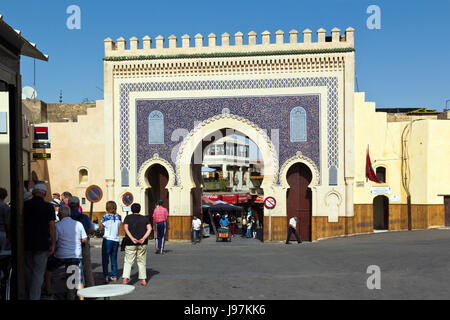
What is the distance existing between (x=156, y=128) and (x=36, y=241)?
42.0 ft

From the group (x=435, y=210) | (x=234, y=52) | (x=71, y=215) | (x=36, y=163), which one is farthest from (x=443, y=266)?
(x=36, y=163)

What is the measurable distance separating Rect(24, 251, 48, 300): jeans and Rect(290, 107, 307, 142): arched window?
43.1 feet

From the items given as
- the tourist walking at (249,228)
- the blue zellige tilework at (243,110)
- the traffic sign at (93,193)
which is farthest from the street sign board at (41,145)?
the tourist walking at (249,228)

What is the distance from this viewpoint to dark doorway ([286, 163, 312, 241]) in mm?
19172

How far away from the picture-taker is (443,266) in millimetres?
10570

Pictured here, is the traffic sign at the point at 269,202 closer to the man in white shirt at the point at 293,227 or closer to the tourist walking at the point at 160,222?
the man in white shirt at the point at 293,227

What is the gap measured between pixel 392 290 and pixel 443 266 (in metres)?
2.93

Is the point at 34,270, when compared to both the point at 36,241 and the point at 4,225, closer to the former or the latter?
the point at 36,241

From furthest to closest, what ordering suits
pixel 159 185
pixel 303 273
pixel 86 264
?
pixel 159 185 < pixel 303 273 < pixel 86 264

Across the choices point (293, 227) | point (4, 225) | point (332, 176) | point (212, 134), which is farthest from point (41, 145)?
point (332, 176)

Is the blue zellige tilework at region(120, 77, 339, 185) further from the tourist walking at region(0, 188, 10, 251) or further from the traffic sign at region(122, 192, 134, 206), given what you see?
the tourist walking at region(0, 188, 10, 251)

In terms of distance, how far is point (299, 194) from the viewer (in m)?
19.2

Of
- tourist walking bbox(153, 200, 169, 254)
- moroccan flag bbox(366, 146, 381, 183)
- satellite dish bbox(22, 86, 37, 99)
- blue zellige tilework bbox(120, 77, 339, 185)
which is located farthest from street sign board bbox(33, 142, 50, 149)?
moroccan flag bbox(366, 146, 381, 183)

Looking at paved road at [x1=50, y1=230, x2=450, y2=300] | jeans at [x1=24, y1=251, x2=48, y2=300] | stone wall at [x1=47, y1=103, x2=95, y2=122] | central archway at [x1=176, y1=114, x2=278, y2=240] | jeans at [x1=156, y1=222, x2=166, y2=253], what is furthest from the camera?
stone wall at [x1=47, y1=103, x2=95, y2=122]
